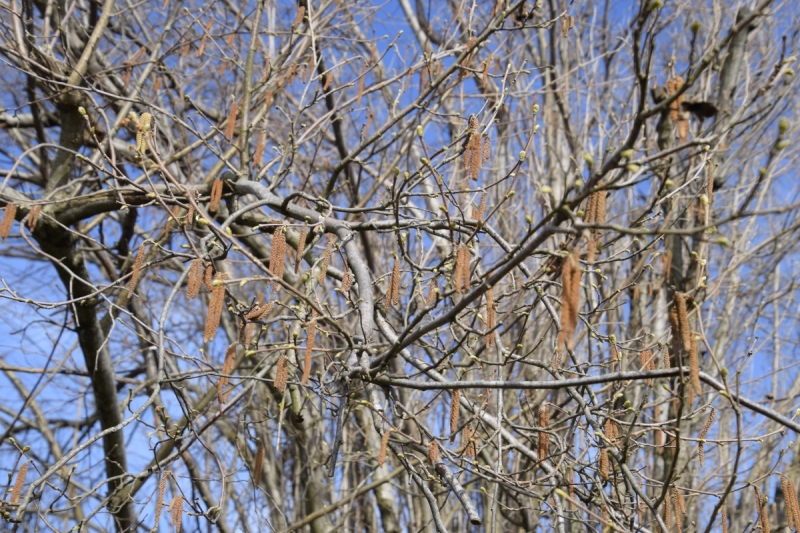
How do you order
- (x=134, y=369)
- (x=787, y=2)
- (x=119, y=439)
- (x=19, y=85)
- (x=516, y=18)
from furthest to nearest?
(x=787, y=2) → (x=134, y=369) → (x=19, y=85) → (x=119, y=439) → (x=516, y=18)

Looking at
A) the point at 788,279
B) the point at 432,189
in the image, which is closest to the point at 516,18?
the point at 432,189

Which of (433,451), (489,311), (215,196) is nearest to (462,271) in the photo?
(489,311)

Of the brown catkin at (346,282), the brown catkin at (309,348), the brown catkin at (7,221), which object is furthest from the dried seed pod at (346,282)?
the brown catkin at (7,221)

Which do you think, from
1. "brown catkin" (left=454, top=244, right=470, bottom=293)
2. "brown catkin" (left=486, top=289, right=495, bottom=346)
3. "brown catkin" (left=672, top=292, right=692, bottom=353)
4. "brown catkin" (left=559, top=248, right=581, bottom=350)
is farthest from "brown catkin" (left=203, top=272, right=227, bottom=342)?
"brown catkin" (left=672, top=292, right=692, bottom=353)

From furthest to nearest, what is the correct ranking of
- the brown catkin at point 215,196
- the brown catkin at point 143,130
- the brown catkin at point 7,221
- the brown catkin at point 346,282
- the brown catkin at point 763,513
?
1. the brown catkin at point 215,196
2. the brown catkin at point 7,221
3. the brown catkin at point 346,282
4. the brown catkin at point 143,130
5. the brown catkin at point 763,513

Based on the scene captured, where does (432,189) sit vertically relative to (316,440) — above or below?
above

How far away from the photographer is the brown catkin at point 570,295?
1.51 metres

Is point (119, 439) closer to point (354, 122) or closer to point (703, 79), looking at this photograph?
point (354, 122)

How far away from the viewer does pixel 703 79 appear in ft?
23.3

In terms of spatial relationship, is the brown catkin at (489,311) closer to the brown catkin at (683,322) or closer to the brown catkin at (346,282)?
the brown catkin at (346,282)

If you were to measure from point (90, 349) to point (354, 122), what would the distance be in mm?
4312

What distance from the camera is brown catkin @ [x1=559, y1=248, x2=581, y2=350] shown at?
1.51m

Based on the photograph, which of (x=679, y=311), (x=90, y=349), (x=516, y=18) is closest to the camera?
(x=679, y=311)

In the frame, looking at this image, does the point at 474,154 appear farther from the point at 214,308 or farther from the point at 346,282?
the point at 214,308
